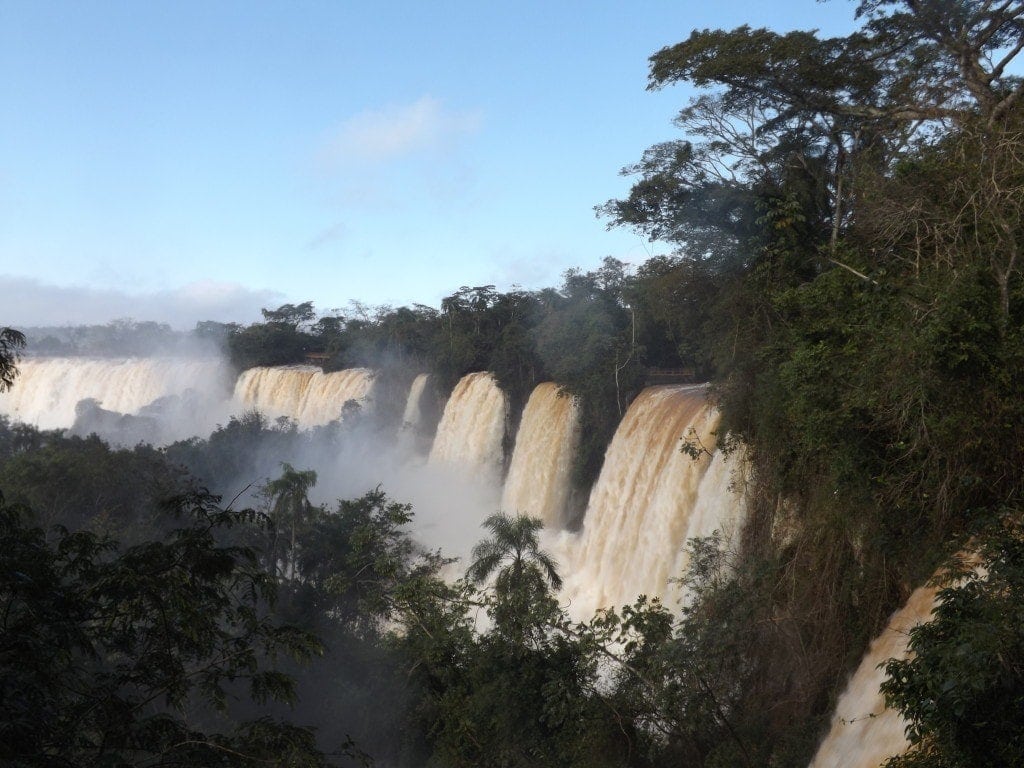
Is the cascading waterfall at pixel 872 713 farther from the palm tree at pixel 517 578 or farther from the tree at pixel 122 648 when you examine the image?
the tree at pixel 122 648

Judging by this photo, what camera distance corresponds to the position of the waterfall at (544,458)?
71.1 ft

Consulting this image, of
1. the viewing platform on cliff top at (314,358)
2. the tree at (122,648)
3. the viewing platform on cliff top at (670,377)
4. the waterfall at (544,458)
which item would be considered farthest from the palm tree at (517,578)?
the viewing platform on cliff top at (314,358)

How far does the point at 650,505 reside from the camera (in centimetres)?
1536

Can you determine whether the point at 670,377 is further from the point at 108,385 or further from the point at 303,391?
the point at 108,385

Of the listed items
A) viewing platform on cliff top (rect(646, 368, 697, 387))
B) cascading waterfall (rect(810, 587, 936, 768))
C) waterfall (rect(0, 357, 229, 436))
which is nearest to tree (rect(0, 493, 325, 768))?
cascading waterfall (rect(810, 587, 936, 768))

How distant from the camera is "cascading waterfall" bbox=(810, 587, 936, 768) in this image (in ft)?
21.5

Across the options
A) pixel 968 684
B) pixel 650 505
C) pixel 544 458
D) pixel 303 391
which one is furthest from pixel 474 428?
pixel 968 684

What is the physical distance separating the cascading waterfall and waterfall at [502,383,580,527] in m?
13.4

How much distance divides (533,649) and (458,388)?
17293mm

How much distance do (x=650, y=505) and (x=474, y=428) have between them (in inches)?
459

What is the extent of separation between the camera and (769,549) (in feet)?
37.1

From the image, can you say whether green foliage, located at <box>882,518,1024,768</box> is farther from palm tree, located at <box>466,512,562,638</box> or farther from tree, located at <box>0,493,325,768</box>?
palm tree, located at <box>466,512,562,638</box>

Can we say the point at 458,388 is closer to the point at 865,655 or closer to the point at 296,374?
the point at 296,374

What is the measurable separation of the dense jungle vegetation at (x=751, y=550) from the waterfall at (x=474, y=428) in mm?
5681
